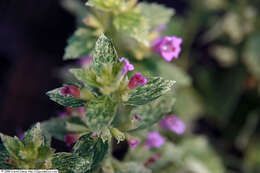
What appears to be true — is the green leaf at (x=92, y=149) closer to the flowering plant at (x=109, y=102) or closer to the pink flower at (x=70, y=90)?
the flowering plant at (x=109, y=102)

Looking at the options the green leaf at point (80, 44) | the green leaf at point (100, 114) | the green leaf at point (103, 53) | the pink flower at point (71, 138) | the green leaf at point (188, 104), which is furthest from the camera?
the green leaf at point (188, 104)

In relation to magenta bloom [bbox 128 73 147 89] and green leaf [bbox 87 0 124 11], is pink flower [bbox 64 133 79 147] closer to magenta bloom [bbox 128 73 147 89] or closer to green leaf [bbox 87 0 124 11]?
magenta bloom [bbox 128 73 147 89]

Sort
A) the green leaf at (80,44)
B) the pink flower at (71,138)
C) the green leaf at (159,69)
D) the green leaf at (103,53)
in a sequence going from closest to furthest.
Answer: the green leaf at (103,53)
the pink flower at (71,138)
the green leaf at (80,44)
the green leaf at (159,69)

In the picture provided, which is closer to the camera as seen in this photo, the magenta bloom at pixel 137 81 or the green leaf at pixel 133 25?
the magenta bloom at pixel 137 81

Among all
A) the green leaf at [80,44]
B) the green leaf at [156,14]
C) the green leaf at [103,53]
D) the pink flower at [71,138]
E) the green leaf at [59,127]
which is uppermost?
the green leaf at [156,14]

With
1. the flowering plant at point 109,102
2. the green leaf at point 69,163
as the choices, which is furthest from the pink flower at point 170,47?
the green leaf at point 69,163

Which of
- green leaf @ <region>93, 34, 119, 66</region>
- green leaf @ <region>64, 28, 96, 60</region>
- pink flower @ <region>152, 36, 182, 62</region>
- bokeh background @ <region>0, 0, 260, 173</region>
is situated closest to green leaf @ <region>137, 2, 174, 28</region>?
pink flower @ <region>152, 36, 182, 62</region>

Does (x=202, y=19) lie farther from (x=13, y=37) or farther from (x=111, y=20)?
(x=13, y=37)

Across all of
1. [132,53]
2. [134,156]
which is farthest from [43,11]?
[134,156]
